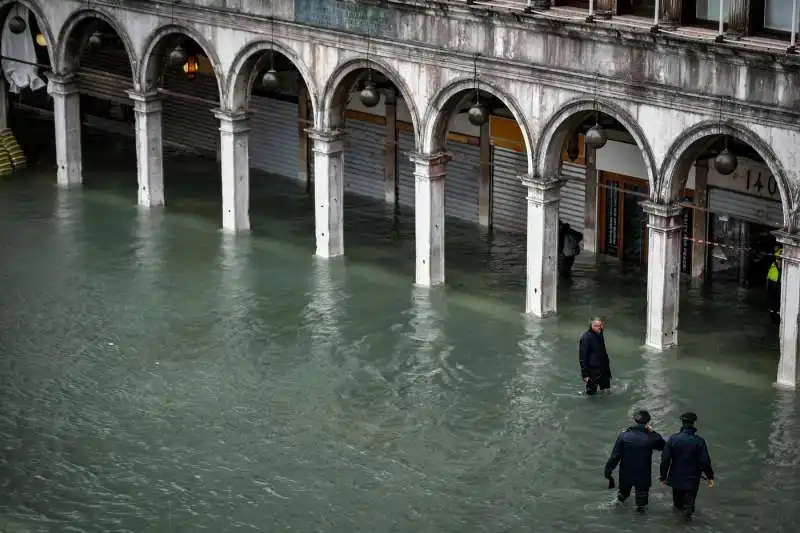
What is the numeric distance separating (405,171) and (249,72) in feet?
19.0

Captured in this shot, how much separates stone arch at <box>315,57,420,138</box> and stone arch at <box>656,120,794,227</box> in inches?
250

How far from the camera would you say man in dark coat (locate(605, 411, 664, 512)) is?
29078 mm

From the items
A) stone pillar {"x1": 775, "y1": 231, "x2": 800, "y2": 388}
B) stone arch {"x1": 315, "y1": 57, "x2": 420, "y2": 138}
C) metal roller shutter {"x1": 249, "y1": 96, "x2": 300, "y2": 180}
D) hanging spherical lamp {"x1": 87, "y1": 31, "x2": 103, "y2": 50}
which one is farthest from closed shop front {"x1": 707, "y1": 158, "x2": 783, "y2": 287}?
hanging spherical lamp {"x1": 87, "y1": 31, "x2": 103, "y2": 50}

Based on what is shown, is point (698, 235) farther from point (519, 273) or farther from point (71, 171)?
point (71, 171)

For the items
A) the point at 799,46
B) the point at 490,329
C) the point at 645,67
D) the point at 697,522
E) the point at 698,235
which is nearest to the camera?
the point at 697,522

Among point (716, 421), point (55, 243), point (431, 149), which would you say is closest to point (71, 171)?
point (55, 243)

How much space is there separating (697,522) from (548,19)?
1146 centimetres

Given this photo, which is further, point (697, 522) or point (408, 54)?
point (408, 54)

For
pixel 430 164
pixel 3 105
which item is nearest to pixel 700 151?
pixel 430 164

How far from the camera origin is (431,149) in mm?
40531

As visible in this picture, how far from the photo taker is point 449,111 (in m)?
40.2

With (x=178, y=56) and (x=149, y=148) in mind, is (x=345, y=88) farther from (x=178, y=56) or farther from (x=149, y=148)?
(x=149, y=148)

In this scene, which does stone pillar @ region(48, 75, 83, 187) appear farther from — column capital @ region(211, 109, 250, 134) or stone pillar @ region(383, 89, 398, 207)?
stone pillar @ region(383, 89, 398, 207)

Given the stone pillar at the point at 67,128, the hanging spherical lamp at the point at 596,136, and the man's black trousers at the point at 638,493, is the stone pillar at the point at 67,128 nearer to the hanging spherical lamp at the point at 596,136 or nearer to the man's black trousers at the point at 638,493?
the hanging spherical lamp at the point at 596,136
